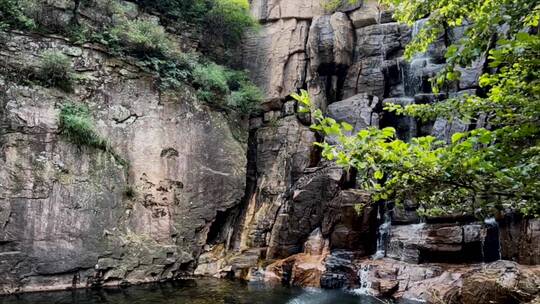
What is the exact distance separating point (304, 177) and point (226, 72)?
591cm

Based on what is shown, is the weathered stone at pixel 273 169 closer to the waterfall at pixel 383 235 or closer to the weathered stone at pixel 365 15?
the waterfall at pixel 383 235

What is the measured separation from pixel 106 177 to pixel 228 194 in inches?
178

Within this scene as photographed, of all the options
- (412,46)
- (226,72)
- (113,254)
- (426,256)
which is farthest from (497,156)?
(226,72)

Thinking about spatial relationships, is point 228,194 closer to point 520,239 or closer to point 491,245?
point 491,245

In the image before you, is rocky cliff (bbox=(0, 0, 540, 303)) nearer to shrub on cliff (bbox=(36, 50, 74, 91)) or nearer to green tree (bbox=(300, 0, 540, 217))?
shrub on cliff (bbox=(36, 50, 74, 91))

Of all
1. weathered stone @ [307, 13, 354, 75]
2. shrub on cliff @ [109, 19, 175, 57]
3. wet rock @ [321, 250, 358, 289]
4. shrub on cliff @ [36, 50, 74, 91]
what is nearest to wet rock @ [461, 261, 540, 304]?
wet rock @ [321, 250, 358, 289]

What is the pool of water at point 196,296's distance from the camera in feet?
33.7

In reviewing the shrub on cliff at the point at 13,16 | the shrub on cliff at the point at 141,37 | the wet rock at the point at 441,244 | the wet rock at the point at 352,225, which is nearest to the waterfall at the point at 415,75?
the wet rock at the point at 352,225

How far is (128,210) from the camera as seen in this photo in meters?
13.0

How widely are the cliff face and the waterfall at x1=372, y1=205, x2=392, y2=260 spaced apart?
17.9 feet

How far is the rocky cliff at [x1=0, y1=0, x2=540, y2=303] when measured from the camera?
11281 millimetres

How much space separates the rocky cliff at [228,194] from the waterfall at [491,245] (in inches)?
1.2

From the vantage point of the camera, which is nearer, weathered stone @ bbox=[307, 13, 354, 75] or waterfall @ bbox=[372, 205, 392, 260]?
waterfall @ bbox=[372, 205, 392, 260]

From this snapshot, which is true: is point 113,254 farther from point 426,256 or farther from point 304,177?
point 426,256
